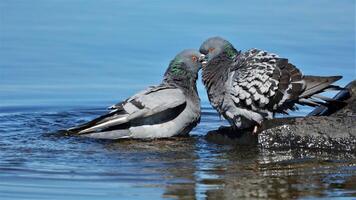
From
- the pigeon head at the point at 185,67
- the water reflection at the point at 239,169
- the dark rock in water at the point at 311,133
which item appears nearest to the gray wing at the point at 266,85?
the dark rock in water at the point at 311,133

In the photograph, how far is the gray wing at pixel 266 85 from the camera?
11.0m

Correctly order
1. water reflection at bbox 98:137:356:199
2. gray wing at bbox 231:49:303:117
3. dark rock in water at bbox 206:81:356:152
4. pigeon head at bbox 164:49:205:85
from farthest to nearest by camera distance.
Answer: pigeon head at bbox 164:49:205:85 → gray wing at bbox 231:49:303:117 → dark rock in water at bbox 206:81:356:152 → water reflection at bbox 98:137:356:199

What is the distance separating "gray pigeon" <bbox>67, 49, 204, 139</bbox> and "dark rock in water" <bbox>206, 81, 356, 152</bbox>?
2.40ft

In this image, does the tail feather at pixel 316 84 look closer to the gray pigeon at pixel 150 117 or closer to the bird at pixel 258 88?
the bird at pixel 258 88

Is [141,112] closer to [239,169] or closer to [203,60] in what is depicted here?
[203,60]

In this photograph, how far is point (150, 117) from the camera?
39.1ft

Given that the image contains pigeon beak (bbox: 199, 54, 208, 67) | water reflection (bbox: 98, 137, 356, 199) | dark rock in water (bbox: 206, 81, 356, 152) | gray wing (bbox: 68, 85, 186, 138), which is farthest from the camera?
pigeon beak (bbox: 199, 54, 208, 67)

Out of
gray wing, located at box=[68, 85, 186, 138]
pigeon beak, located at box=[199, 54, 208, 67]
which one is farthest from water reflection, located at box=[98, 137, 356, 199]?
pigeon beak, located at box=[199, 54, 208, 67]

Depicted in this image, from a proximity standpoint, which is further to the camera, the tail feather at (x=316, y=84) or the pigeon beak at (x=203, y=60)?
the pigeon beak at (x=203, y=60)

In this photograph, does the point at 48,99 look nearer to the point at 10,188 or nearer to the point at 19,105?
the point at 19,105

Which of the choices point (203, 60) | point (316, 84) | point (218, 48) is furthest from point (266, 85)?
point (203, 60)

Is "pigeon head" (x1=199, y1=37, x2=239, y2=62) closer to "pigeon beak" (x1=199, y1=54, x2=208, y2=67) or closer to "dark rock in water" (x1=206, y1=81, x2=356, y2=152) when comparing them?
"pigeon beak" (x1=199, y1=54, x2=208, y2=67)

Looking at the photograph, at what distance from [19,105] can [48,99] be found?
1.66 ft

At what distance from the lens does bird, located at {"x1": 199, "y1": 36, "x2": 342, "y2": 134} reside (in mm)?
11016
